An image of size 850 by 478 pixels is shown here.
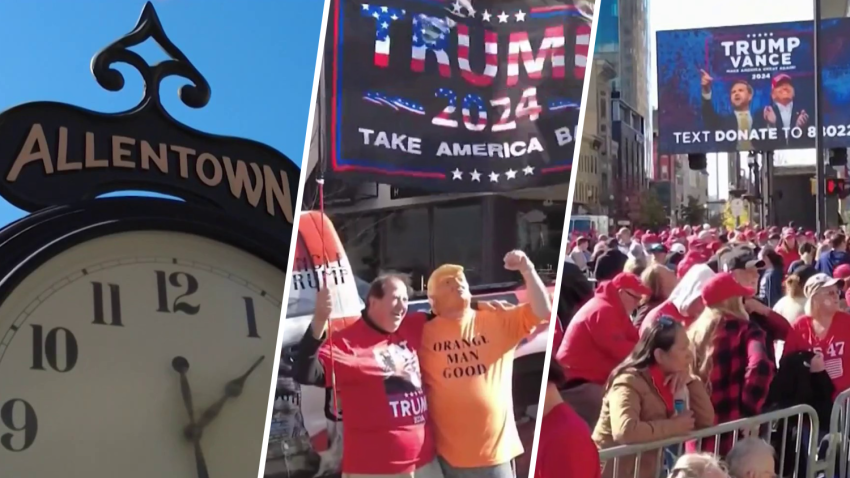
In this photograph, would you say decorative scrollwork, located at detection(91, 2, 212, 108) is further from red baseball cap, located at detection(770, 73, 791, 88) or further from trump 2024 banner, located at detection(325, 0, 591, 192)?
red baseball cap, located at detection(770, 73, 791, 88)

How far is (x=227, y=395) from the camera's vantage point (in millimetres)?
1981

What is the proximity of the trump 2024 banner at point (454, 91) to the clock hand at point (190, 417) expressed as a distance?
0.89 metres

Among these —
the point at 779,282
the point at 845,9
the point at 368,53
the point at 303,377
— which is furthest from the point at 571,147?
the point at 845,9

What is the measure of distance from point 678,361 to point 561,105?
1.05 m

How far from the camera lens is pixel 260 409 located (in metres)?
2.01

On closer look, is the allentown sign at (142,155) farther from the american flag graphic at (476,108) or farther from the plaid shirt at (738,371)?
the plaid shirt at (738,371)

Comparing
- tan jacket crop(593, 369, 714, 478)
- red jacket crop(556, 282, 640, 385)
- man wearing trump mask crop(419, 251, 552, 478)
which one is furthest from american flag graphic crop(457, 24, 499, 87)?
tan jacket crop(593, 369, 714, 478)

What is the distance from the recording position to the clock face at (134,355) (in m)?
1.77

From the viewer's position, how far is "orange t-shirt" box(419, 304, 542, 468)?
1.24m

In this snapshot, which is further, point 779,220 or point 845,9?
point 845,9

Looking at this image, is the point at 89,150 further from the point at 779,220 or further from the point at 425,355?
the point at 779,220

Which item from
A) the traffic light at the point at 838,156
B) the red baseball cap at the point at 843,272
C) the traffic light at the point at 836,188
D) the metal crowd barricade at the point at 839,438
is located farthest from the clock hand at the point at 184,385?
the traffic light at the point at 838,156

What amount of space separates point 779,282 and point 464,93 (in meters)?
4.56

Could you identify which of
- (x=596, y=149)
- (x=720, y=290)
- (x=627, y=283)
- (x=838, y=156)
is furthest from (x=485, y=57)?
(x=838, y=156)
